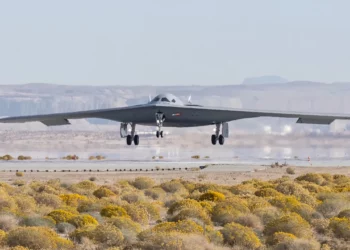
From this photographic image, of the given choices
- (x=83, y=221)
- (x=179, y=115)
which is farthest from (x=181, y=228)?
(x=179, y=115)

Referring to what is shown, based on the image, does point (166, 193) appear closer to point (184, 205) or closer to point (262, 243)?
point (184, 205)

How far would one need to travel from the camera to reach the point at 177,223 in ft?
89.1

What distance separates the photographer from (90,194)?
46.0m

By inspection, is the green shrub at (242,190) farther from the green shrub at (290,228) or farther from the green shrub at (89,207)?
the green shrub at (290,228)

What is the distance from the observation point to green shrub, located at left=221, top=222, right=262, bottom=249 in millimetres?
25675

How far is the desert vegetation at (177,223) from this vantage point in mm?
24359

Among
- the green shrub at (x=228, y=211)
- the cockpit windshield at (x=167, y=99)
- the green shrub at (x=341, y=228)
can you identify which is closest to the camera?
the green shrub at (x=341, y=228)

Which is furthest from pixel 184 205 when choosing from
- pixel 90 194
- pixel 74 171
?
pixel 74 171

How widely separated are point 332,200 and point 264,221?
4648 millimetres

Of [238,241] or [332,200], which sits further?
[332,200]

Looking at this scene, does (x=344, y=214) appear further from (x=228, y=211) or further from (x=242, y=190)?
(x=242, y=190)

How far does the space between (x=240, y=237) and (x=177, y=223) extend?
7.15ft

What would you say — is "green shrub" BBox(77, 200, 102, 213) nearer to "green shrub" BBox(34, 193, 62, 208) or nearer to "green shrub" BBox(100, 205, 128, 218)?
"green shrub" BBox(100, 205, 128, 218)

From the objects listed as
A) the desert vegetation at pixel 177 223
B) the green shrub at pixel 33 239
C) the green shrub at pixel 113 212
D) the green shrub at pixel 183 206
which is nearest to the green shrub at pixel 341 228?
the desert vegetation at pixel 177 223
